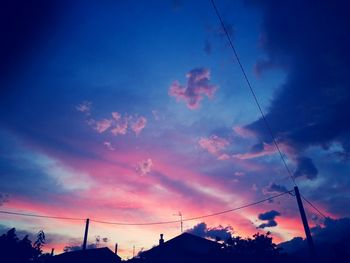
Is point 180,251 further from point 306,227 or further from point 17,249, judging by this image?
point 17,249

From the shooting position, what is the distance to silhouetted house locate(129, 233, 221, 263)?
2920 cm

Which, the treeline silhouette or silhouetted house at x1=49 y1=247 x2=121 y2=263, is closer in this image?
the treeline silhouette

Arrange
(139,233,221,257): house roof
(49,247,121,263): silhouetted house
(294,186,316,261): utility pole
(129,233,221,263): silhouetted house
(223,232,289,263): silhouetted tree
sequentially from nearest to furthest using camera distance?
(294,186,316,261): utility pole, (223,232,289,263): silhouetted tree, (129,233,221,263): silhouetted house, (139,233,221,257): house roof, (49,247,121,263): silhouetted house

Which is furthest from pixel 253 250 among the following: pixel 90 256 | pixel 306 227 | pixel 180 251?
pixel 90 256

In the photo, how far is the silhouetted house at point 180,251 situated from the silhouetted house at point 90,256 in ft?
45.4

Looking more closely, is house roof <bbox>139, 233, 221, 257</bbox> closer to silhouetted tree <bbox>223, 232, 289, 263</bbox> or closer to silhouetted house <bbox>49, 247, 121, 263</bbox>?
silhouetted tree <bbox>223, 232, 289, 263</bbox>

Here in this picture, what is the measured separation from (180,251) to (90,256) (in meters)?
22.8

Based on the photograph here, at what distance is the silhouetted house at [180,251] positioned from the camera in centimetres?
2920

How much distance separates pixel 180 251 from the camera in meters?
30.5

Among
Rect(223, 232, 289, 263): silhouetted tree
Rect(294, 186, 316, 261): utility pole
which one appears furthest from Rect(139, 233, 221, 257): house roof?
Rect(294, 186, 316, 261): utility pole

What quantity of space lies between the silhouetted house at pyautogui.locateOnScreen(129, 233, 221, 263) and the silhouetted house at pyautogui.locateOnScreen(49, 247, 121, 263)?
1384cm

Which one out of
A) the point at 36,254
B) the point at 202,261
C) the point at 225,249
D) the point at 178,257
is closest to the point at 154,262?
the point at 178,257

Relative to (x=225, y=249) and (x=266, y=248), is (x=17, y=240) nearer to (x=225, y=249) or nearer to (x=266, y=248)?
(x=225, y=249)

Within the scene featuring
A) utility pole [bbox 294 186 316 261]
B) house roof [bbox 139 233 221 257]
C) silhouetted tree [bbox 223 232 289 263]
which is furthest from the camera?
house roof [bbox 139 233 221 257]
